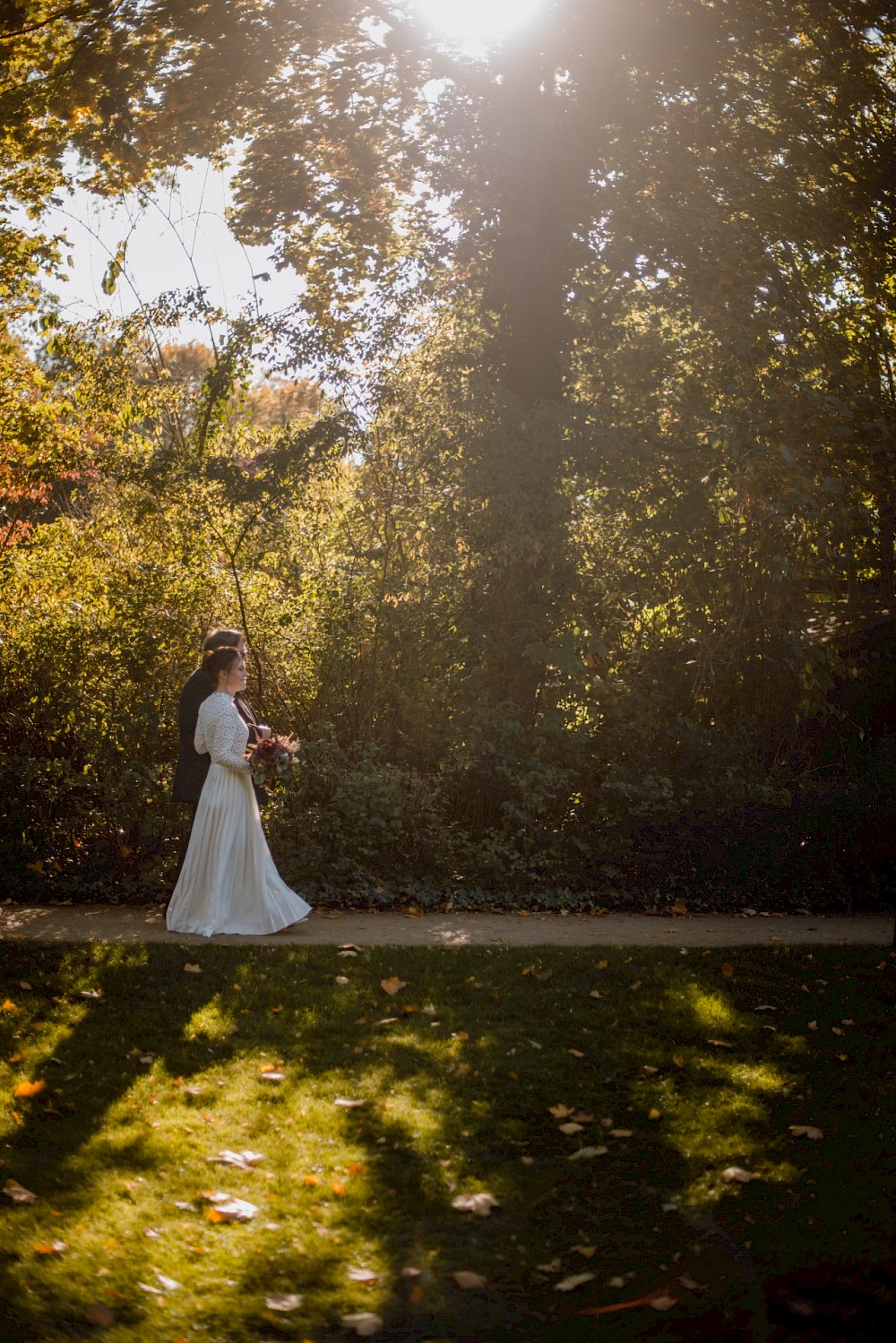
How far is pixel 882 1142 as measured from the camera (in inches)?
207

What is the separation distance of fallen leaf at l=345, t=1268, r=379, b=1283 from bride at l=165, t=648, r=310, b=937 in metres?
4.69

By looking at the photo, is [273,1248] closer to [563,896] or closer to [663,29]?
[563,896]

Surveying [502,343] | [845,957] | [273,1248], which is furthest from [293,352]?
[273,1248]

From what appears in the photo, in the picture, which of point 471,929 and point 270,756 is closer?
point 270,756

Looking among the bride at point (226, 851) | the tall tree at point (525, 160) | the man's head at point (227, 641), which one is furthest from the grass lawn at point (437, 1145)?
the tall tree at point (525, 160)

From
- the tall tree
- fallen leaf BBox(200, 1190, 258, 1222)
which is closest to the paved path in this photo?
the tall tree

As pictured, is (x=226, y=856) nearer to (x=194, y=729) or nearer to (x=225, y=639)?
(x=194, y=729)

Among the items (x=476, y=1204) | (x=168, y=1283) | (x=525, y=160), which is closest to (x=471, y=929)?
(x=476, y=1204)

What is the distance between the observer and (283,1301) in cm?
381

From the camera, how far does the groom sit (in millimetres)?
8883

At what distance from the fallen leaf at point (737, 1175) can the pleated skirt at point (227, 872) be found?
440cm

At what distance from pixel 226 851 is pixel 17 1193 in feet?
14.4

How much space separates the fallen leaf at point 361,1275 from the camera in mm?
3998

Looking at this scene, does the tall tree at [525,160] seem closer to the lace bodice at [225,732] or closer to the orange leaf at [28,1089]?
the lace bodice at [225,732]
